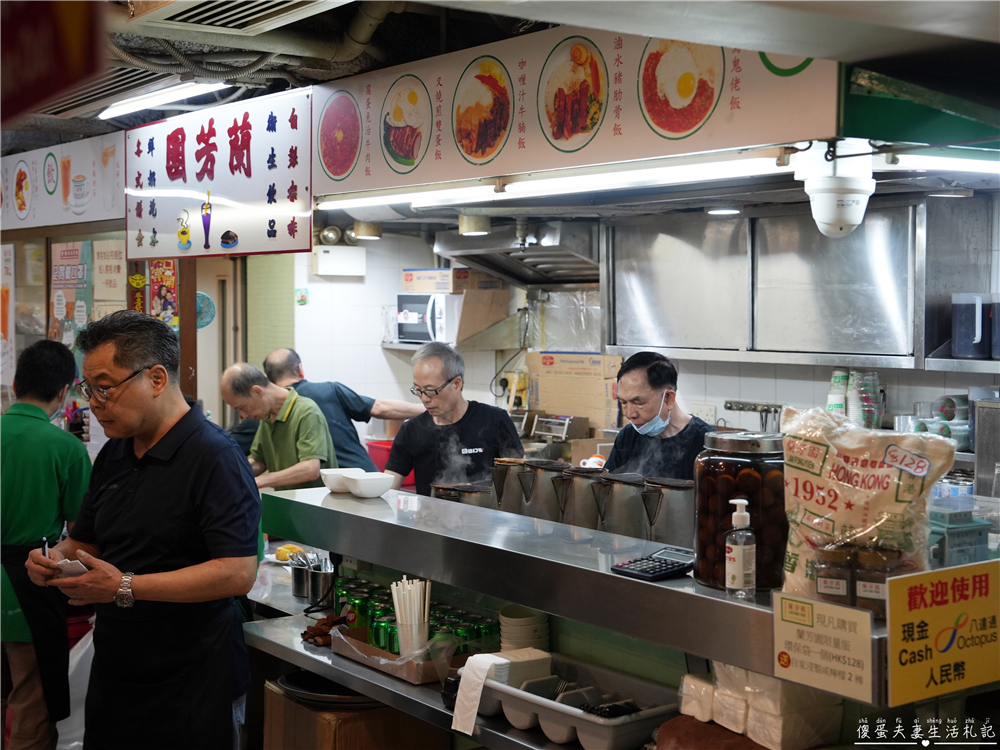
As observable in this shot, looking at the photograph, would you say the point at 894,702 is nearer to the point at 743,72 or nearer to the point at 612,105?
the point at 743,72

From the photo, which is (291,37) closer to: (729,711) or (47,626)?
(47,626)

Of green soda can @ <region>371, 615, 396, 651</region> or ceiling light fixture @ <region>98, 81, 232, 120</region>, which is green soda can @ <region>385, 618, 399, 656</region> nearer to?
green soda can @ <region>371, 615, 396, 651</region>

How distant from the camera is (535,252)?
6.91 m

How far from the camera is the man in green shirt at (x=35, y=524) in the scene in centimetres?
381

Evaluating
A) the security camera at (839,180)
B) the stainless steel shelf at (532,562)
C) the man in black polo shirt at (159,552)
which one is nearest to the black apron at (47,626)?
the stainless steel shelf at (532,562)

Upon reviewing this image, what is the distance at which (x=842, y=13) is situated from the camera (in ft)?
6.59

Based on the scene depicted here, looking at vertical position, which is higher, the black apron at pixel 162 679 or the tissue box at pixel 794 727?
the tissue box at pixel 794 727

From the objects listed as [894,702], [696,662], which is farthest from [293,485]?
[894,702]

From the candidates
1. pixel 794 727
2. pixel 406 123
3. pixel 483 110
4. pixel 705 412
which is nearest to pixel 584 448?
pixel 705 412

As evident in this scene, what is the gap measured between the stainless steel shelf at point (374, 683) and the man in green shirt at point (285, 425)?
5.92 feet

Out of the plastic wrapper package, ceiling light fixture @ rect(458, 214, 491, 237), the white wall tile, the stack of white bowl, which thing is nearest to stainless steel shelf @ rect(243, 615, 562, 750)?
the stack of white bowl

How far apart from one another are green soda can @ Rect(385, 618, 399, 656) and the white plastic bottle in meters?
1.18

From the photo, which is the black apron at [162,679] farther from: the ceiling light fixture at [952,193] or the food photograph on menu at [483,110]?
the ceiling light fixture at [952,193]

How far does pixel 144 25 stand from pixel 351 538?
211 cm
